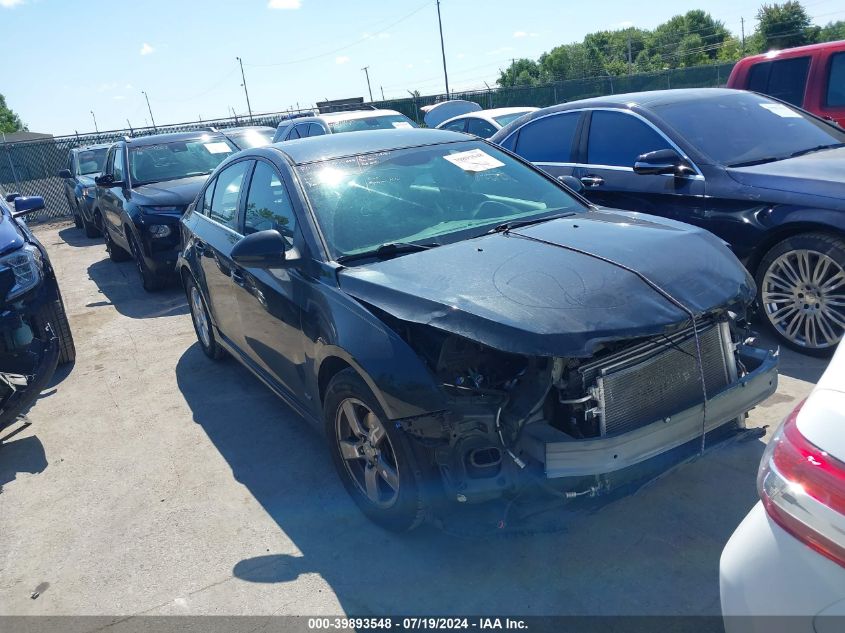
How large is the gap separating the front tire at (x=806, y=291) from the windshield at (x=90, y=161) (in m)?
13.3

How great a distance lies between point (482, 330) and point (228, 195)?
113 inches

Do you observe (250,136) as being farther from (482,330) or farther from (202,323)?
(482,330)

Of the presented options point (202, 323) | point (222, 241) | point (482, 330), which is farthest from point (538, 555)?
point (202, 323)

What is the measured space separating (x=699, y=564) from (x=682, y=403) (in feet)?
2.26

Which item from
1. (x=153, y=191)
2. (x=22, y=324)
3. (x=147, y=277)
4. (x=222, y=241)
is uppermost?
(x=153, y=191)

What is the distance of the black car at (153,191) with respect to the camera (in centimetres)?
806

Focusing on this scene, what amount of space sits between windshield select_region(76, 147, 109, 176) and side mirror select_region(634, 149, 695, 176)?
12.3m

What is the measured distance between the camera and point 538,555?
9.68 feet

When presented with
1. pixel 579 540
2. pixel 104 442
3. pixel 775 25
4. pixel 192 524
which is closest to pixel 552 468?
pixel 579 540

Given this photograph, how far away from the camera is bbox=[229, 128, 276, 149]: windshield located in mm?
11620

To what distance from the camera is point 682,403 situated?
2744mm

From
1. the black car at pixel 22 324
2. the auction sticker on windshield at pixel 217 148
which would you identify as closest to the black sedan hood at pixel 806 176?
the black car at pixel 22 324

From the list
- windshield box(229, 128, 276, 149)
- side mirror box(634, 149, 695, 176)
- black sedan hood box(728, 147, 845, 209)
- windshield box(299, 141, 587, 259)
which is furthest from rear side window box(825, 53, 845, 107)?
Answer: windshield box(229, 128, 276, 149)

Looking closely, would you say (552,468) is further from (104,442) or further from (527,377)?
(104,442)
